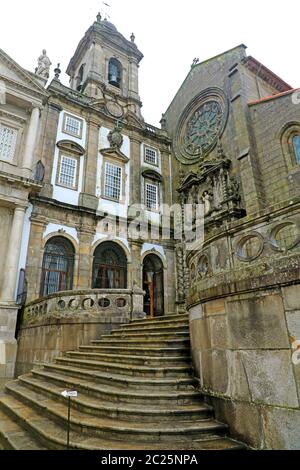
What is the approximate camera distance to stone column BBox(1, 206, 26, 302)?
12250mm

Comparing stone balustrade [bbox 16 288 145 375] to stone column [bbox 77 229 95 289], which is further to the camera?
stone column [bbox 77 229 95 289]

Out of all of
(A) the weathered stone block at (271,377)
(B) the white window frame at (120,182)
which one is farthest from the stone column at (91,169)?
(A) the weathered stone block at (271,377)

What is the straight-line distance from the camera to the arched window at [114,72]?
22625 millimetres

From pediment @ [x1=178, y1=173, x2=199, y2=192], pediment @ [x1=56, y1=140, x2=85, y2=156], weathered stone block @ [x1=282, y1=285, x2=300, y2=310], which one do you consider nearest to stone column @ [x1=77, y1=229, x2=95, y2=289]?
pediment @ [x1=56, y1=140, x2=85, y2=156]

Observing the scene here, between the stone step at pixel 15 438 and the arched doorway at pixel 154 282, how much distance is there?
13024 millimetres

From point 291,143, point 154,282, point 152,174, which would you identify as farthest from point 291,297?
point 152,174

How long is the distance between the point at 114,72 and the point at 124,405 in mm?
24831

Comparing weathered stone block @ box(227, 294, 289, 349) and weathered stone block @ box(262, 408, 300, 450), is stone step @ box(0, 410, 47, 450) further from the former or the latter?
weathered stone block @ box(227, 294, 289, 349)

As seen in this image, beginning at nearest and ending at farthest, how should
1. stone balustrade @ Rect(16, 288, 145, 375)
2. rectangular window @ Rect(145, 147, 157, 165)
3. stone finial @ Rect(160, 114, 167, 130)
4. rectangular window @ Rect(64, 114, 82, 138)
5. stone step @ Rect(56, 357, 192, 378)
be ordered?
stone step @ Rect(56, 357, 192, 378) < stone balustrade @ Rect(16, 288, 145, 375) < rectangular window @ Rect(64, 114, 82, 138) < rectangular window @ Rect(145, 147, 157, 165) < stone finial @ Rect(160, 114, 167, 130)

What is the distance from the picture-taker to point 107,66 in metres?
22.5

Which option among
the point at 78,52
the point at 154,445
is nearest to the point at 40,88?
the point at 78,52

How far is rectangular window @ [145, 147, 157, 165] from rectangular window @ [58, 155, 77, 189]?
6109 mm

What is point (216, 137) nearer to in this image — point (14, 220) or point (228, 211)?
point (228, 211)

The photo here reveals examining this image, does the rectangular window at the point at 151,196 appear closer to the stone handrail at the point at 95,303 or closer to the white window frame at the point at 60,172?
the white window frame at the point at 60,172
